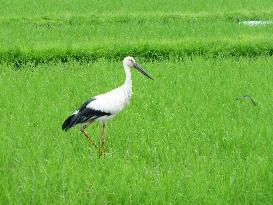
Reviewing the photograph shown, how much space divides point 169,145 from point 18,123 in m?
1.58

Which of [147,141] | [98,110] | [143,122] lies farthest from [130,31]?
[98,110]

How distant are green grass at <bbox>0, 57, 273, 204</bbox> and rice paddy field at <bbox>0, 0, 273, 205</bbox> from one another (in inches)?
0.4

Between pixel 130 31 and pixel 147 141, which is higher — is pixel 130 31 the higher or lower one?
the higher one

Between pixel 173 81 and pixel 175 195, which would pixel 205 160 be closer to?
pixel 175 195

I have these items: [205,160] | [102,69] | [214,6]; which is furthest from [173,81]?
[214,6]

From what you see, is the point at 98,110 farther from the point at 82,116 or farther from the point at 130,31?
the point at 130,31

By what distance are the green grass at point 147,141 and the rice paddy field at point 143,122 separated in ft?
0.04

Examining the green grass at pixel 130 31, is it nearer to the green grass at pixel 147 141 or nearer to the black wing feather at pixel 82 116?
the green grass at pixel 147 141

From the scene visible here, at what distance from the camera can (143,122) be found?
5219mm

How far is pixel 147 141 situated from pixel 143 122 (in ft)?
1.70

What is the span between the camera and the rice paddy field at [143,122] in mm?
3646

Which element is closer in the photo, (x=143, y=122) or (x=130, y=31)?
(x=143, y=122)

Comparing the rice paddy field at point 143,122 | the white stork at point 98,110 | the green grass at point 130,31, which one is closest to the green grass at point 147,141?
the rice paddy field at point 143,122

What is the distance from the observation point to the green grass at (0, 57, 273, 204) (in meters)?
3.60
